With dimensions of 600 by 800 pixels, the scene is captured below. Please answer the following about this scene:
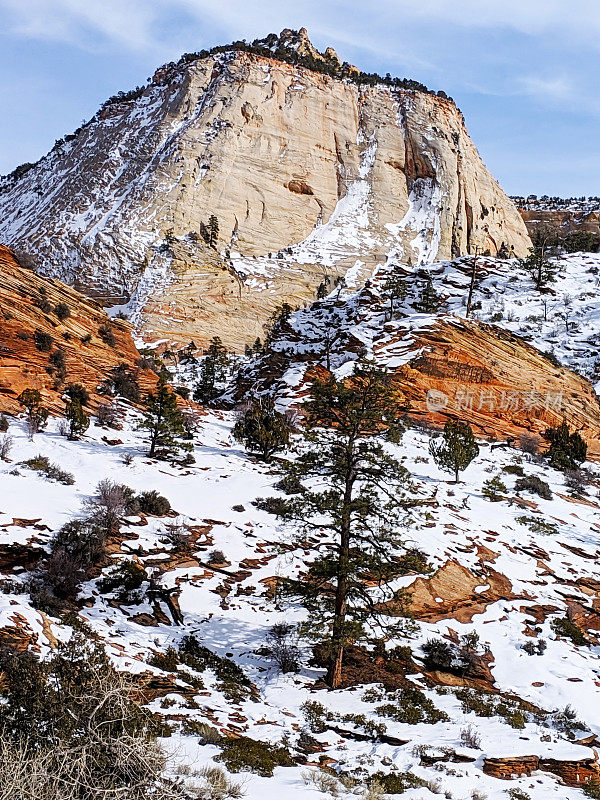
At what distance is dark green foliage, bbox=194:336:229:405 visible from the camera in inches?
1876

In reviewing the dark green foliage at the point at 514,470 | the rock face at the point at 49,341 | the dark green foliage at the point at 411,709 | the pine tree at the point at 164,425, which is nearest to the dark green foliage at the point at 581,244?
the dark green foliage at the point at 514,470

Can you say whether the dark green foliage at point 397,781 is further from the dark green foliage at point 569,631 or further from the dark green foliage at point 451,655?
the dark green foliage at point 569,631

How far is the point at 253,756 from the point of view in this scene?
345 inches

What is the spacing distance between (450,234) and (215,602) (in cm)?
9543

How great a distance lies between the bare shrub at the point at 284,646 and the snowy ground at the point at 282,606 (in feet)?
0.80

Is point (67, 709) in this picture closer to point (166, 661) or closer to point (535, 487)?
point (166, 661)

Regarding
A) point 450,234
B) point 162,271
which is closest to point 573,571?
point 162,271

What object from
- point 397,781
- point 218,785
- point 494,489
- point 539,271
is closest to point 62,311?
point 494,489

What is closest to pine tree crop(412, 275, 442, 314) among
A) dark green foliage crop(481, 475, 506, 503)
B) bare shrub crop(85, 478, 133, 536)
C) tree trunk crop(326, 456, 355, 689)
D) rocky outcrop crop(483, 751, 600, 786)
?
dark green foliage crop(481, 475, 506, 503)

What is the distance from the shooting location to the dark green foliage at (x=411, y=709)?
11.6 metres

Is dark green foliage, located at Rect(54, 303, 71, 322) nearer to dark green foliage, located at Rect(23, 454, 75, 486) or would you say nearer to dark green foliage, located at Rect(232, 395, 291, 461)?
dark green foliage, located at Rect(232, 395, 291, 461)

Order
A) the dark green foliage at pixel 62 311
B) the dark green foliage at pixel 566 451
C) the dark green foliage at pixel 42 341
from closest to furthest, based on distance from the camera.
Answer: the dark green foliage at pixel 42 341 < the dark green foliage at pixel 62 311 < the dark green foliage at pixel 566 451

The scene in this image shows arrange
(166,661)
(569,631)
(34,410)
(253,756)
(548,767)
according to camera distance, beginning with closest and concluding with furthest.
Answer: (253,756) → (548,767) → (166,661) → (569,631) → (34,410)

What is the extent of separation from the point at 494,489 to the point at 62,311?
24329mm
